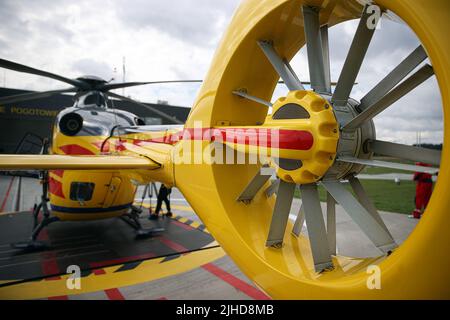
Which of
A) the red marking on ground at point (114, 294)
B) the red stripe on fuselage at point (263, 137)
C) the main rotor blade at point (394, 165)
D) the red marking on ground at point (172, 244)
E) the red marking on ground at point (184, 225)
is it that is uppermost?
the red stripe on fuselage at point (263, 137)

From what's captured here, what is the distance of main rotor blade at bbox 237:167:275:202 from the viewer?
2242 millimetres

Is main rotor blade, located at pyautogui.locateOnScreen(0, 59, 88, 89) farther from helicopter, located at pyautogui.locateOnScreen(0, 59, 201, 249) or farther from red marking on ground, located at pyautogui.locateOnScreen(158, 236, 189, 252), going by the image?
red marking on ground, located at pyautogui.locateOnScreen(158, 236, 189, 252)

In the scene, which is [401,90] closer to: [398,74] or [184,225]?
[398,74]

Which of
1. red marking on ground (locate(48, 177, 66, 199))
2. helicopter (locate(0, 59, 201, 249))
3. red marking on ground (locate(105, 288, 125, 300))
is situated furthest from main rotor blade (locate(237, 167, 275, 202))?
red marking on ground (locate(48, 177, 66, 199))

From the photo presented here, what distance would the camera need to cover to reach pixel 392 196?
12.3 metres

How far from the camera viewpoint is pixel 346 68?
1.75 meters

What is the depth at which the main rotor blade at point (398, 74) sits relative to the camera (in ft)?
5.16

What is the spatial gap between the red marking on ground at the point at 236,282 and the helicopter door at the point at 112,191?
258 centimetres

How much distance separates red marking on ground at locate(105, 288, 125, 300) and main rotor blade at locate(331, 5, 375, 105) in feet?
12.5

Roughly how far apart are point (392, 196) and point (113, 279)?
38.3ft

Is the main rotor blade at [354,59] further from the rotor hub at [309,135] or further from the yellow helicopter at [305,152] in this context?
the rotor hub at [309,135]

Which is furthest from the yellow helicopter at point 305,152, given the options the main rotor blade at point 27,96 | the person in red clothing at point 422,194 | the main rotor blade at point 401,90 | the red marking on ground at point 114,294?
the person in red clothing at point 422,194

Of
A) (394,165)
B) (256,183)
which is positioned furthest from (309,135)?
(256,183)
